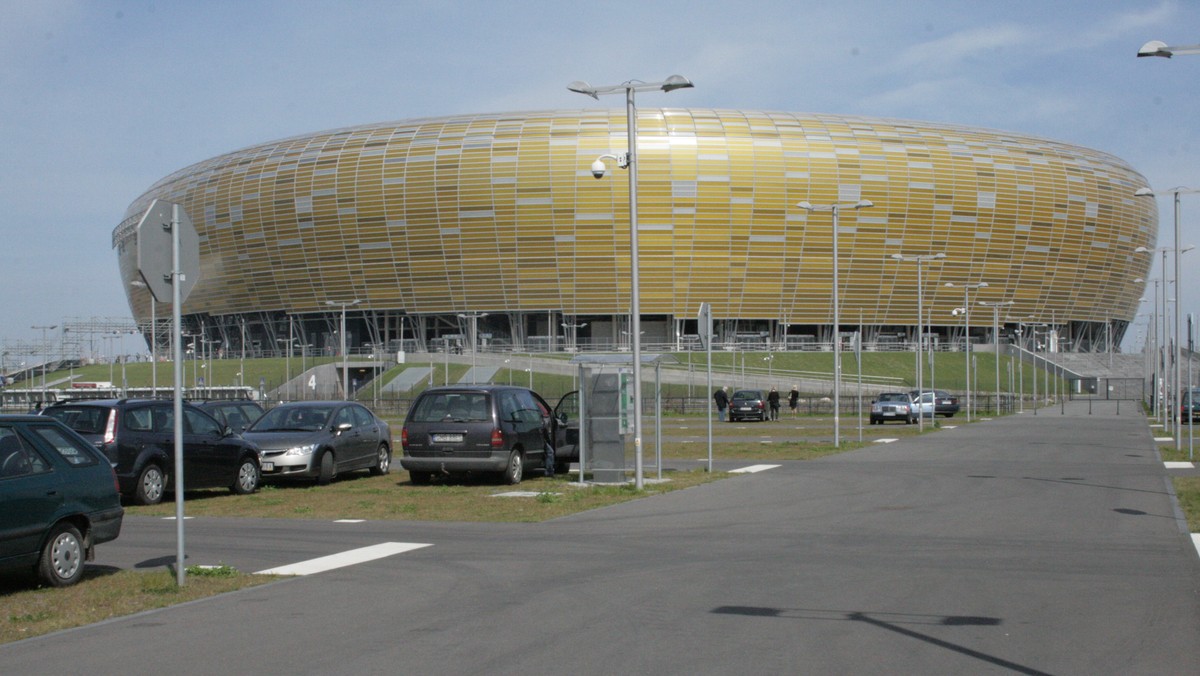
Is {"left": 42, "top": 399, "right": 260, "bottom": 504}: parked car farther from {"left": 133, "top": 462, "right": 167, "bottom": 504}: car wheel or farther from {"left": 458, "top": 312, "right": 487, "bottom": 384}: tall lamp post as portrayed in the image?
{"left": 458, "top": 312, "right": 487, "bottom": 384}: tall lamp post

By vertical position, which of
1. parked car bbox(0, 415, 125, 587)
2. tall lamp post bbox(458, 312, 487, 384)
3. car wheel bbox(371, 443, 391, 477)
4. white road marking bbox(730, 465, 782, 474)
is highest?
tall lamp post bbox(458, 312, 487, 384)

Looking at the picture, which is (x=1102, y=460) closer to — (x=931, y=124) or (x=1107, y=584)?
(x=1107, y=584)

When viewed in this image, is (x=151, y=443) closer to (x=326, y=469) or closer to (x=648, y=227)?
(x=326, y=469)

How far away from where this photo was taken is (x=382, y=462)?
23.2 meters

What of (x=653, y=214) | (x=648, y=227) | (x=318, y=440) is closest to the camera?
(x=318, y=440)

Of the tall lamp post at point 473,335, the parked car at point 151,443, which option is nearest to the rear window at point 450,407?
the parked car at point 151,443

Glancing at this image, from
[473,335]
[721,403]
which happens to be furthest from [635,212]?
[473,335]

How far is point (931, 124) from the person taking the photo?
10050cm

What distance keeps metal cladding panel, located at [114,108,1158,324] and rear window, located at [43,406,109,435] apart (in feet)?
239

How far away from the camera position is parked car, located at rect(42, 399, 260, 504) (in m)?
17.1

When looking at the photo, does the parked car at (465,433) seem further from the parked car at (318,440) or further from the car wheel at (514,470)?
the parked car at (318,440)

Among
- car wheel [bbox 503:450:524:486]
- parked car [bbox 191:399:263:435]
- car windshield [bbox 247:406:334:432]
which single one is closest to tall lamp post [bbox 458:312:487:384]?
parked car [bbox 191:399:263:435]

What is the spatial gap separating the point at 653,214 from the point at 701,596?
83.5 metres

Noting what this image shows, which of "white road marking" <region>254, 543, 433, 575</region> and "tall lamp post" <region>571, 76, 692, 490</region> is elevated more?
"tall lamp post" <region>571, 76, 692, 490</region>
